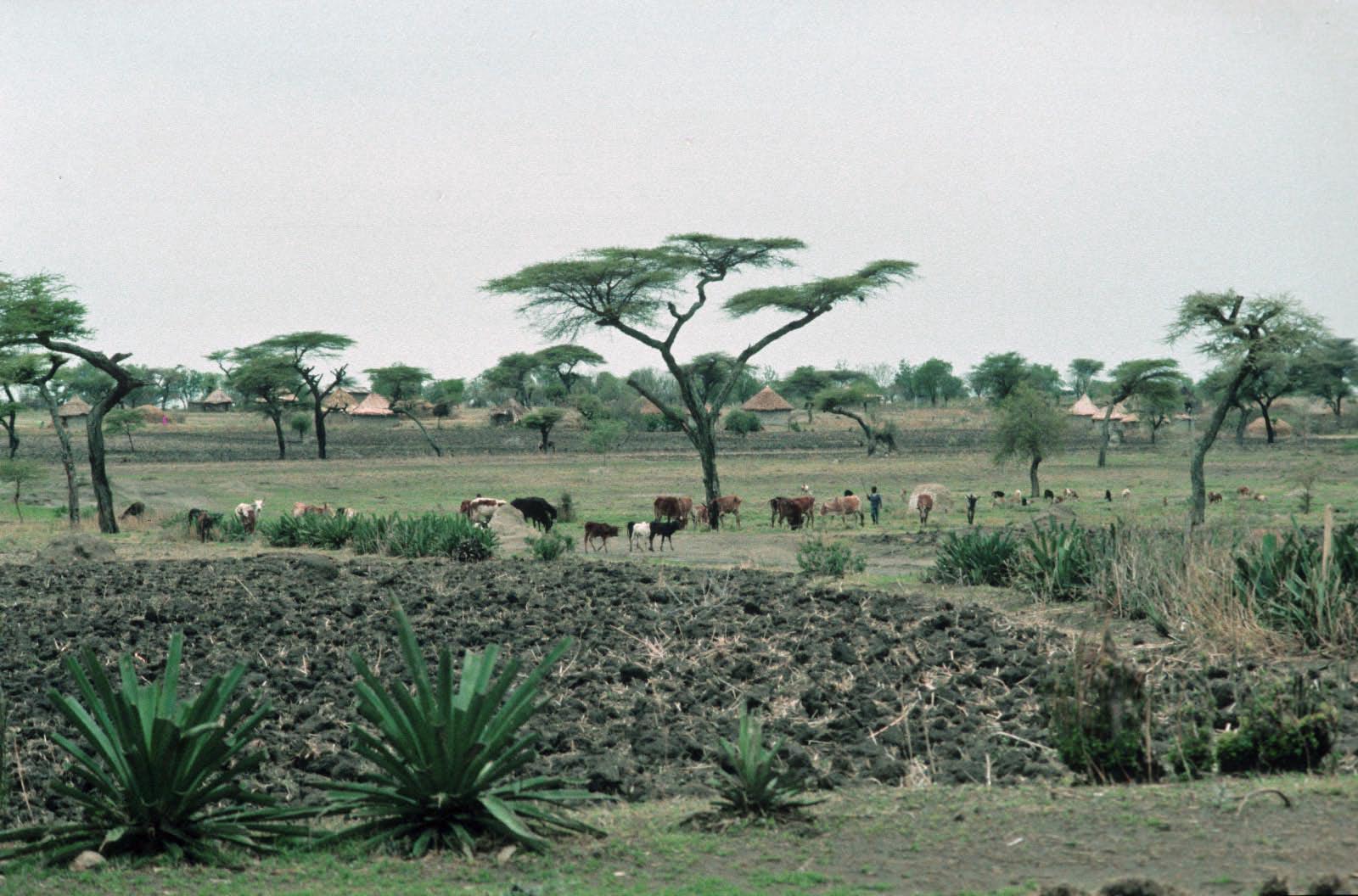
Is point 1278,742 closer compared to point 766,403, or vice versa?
point 1278,742

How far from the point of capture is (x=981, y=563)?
15172mm

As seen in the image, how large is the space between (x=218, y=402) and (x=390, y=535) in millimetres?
85035

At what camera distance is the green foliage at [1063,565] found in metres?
13.3

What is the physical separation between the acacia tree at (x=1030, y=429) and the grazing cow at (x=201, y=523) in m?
21.7

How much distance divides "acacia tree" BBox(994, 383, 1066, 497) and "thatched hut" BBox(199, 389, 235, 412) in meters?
72.6

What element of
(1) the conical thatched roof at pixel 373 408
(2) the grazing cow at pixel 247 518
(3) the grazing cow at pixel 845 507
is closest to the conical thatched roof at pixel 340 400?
(1) the conical thatched roof at pixel 373 408

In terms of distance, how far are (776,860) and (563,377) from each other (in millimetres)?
90213

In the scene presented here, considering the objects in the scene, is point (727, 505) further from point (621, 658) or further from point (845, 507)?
point (621, 658)

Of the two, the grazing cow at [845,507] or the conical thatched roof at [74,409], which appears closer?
the grazing cow at [845,507]

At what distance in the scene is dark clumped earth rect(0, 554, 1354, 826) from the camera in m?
7.64

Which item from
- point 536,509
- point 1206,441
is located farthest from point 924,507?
point 536,509

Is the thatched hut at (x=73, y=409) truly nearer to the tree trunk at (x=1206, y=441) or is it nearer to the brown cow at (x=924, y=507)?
the brown cow at (x=924, y=507)

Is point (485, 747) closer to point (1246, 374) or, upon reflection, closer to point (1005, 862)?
point (1005, 862)

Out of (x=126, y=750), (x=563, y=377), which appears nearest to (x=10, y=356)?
(x=126, y=750)
